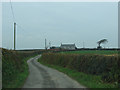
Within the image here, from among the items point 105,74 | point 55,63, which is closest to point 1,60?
point 105,74

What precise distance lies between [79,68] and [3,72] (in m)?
10.1

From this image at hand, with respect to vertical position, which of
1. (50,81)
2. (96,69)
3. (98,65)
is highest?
(98,65)

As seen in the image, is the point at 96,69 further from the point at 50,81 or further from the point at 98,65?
the point at 50,81

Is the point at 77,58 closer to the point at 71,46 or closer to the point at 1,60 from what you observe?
the point at 1,60

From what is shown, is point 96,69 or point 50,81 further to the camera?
point 96,69

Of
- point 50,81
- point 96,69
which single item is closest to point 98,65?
point 96,69

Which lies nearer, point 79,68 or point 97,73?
point 97,73

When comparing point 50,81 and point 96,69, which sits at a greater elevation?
point 96,69

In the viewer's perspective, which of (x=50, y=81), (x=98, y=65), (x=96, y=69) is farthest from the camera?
(x=96, y=69)

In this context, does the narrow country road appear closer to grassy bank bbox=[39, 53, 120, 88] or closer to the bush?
grassy bank bbox=[39, 53, 120, 88]

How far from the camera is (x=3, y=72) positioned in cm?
1298

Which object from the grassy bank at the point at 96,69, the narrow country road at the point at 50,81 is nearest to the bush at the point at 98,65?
the grassy bank at the point at 96,69

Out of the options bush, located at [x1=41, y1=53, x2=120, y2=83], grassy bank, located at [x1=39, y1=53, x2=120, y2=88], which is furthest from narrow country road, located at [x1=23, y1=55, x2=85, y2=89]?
bush, located at [x1=41, y1=53, x2=120, y2=83]

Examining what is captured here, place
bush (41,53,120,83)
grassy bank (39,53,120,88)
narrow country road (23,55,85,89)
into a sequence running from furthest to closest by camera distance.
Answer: bush (41,53,120,83) < grassy bank (39,53,120,88) < narrow country road (23,55,85,89)
